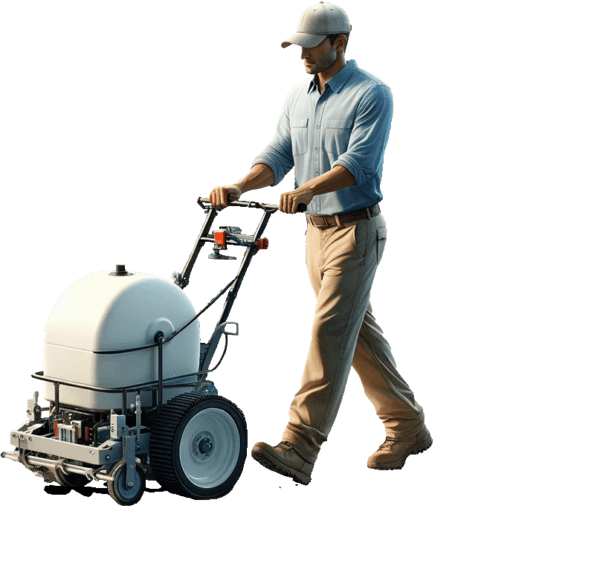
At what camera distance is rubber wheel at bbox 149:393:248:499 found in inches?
288

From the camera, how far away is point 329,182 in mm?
7477

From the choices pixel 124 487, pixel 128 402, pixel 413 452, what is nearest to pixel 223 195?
pixel 128 402

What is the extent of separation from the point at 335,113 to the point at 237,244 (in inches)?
39.6

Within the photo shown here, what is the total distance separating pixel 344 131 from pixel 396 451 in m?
2.14

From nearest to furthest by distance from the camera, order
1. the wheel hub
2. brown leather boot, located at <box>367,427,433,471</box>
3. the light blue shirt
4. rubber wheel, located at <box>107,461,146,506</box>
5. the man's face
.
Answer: rubber wheel, located at <box>107,461,146,506</box> < the wheel hub < the light blue shirt < the man's face < brown leather boot, located at <box>367,427,433,471</box>

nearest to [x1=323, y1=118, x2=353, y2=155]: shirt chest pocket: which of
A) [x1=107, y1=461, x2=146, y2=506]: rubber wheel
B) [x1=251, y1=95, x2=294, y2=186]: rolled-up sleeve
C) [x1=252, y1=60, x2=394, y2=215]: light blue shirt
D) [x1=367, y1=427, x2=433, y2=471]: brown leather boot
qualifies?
[x1=252, y1=60, x2=394, y2=215]: light blue shirt

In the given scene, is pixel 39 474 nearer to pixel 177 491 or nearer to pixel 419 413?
pixel 177 491

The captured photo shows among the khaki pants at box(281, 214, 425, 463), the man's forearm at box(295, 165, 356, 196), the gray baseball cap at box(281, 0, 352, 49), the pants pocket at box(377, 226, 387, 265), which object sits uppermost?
the gray baseball cap at box(281, 0, 352, 49)

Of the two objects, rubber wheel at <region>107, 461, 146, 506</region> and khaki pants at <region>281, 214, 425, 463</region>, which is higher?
khaki pants at <region>281, 214, 425, 463</region>

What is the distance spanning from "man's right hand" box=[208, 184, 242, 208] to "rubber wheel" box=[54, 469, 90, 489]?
1834 millimetres

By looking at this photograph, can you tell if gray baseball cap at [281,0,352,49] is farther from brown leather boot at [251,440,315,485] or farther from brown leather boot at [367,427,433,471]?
brown leather boot at [367,427,433,471]

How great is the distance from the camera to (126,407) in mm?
7281

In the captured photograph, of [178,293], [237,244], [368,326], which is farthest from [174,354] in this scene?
[368,326]

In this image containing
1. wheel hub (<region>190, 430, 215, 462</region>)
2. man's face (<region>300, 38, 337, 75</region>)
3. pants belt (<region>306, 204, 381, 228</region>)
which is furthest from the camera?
pants belt (<region>306, 204, 381, 228</region>)
